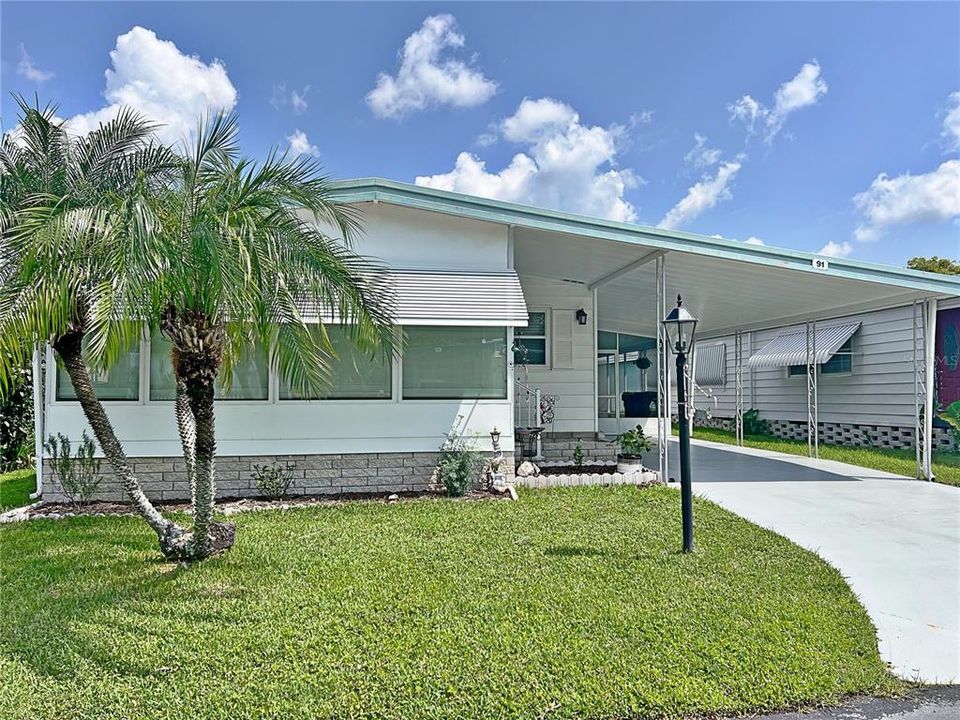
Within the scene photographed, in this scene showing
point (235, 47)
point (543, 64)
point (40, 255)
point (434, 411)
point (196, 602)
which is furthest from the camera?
point (543, 64)

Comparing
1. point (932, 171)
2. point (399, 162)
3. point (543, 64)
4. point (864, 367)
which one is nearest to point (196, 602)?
point (543, 64)

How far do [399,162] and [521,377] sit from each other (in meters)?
8.57

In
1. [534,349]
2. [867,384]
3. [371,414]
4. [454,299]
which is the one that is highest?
[454,299]

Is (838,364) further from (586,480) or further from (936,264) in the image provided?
(936,264)

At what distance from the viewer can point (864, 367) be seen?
1512 centimetres

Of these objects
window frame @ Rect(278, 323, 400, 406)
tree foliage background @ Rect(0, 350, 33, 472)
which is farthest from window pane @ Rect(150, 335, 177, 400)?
tree foliage background @ Rect(0, 350, 33, 472)

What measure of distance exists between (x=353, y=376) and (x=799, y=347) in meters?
13.3

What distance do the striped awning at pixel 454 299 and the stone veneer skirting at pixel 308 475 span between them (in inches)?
79.5

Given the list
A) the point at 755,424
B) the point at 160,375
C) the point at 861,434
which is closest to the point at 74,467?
the point at 160,375

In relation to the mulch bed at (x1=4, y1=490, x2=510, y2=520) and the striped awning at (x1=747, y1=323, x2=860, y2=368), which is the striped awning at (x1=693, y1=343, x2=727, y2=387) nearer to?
the striped awning at (x1=747, y1=323, x2=860, y2=368)

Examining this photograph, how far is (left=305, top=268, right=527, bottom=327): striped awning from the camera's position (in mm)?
8117

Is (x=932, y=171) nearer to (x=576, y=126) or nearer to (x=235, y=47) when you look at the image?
(x=576, y=126)

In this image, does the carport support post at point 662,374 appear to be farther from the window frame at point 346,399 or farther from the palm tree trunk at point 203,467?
the palm tree trunk at point 203,467

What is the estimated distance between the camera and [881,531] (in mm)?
6820
